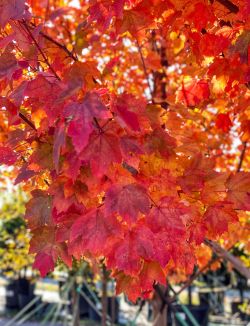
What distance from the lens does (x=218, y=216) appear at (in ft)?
5.87

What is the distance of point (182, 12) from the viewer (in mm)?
2000

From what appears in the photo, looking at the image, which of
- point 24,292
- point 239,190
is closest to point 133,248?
point 239,190

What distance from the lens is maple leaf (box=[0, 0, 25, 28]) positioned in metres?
1.48

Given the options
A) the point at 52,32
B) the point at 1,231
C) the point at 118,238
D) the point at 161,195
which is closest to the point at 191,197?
the point at 161,195

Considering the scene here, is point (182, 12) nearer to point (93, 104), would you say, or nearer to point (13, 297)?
point (93, 104)

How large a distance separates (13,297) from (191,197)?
10.5 m

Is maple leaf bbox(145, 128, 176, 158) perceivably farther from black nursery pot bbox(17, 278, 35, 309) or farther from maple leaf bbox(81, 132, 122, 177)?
black nursery pot bbox(17, 278, 35, 309)

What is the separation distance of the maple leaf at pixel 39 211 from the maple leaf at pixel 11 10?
58 cm

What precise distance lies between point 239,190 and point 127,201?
58cm

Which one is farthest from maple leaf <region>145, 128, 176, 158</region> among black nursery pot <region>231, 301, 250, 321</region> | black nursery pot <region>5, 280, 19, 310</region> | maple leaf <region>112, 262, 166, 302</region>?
black nursery pot <region>5, 280, 19, 310</region>

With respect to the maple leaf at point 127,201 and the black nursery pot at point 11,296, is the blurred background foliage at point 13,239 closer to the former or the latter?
the black nursery pot at point 11,296

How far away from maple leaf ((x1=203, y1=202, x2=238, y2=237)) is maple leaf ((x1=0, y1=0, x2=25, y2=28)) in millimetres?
932

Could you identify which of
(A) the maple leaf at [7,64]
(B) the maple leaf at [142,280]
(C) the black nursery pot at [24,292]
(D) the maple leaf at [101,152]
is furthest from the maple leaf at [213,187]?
(C) the black nursery pot at [24,292]

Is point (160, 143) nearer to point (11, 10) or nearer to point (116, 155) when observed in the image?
point (116, 155)
